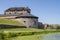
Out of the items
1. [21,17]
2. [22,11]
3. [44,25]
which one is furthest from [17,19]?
[22,11]

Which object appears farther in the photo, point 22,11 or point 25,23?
point 22,11

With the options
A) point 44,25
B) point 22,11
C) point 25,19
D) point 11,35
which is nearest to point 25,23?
point 25,19

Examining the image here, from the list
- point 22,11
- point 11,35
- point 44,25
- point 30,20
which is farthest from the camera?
point 22,11

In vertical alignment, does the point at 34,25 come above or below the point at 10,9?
below

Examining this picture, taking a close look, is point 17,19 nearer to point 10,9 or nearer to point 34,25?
point 34,25

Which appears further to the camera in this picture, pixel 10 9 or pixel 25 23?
pixel 10 9

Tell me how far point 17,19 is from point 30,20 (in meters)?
5.81

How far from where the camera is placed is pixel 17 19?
64.0m

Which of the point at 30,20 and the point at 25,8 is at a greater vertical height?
the point at 25,8

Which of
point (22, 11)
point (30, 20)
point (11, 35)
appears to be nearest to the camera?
point (11, 35)

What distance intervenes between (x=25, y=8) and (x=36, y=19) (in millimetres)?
21675

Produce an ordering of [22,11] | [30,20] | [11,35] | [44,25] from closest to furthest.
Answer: [11,35], [30,20], [44,25], [22,11]

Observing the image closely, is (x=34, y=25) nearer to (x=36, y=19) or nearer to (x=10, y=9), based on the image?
(x=36, y=19)

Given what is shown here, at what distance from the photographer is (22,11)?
8244cm
